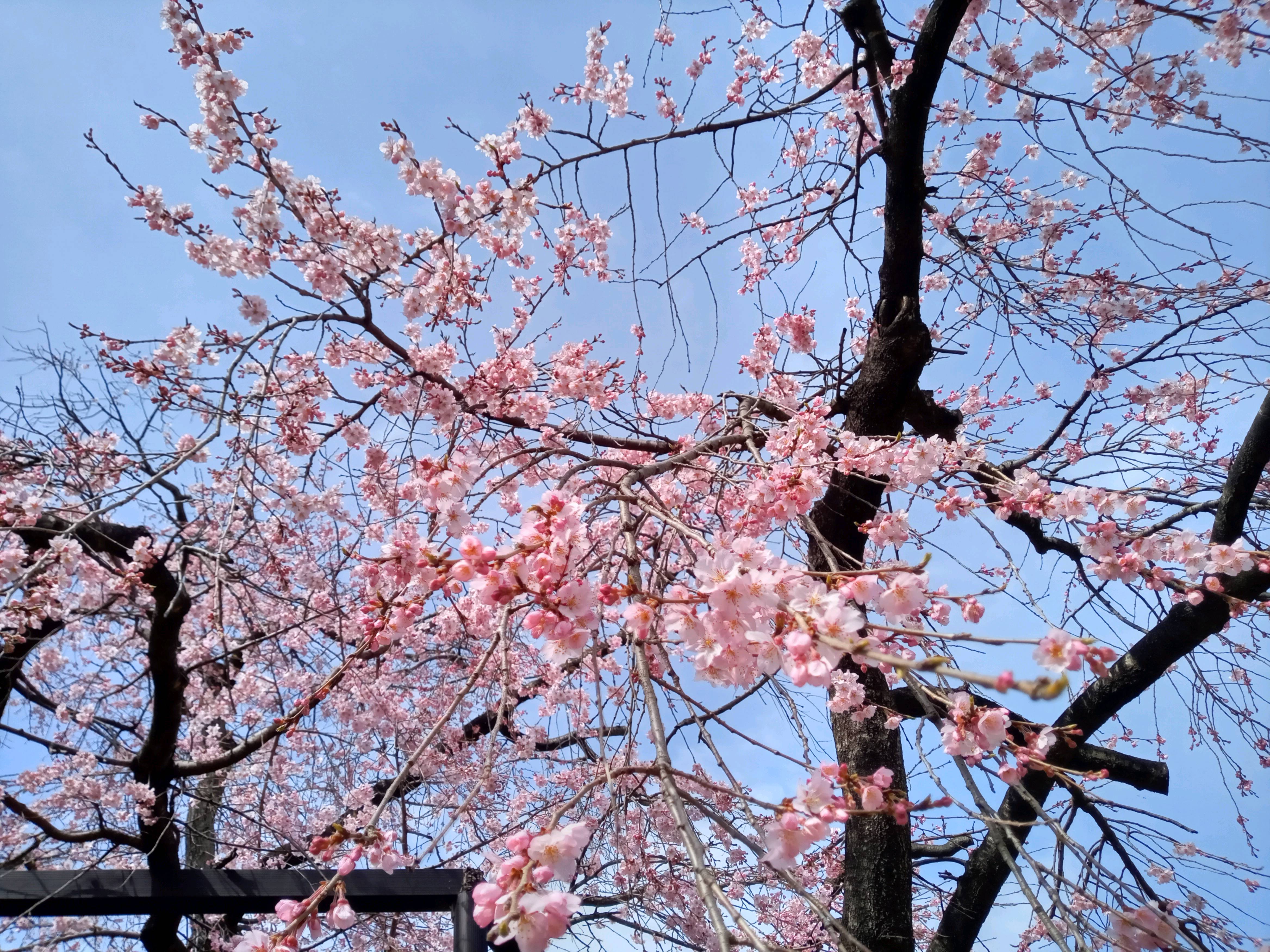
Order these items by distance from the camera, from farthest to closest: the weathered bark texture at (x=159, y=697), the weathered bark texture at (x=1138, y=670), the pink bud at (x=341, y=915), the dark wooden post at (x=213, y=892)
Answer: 1. the weathered bark texture at (x=159, y=697)
2. the dark wooden post at (x=213, y=892)
3. the weathered bark texture at (x=1138, y=670)
4. the pink bud at (x=341, y=915)

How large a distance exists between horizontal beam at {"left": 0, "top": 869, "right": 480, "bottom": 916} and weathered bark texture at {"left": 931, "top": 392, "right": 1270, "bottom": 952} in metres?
2.01

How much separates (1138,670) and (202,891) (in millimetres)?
3924

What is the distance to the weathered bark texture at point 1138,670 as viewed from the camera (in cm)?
→ 259

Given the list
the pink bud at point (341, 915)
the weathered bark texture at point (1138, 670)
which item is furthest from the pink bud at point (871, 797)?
the weathered bark texture at point (1138, 670)

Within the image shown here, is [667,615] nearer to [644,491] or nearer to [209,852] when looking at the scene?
[644,491]

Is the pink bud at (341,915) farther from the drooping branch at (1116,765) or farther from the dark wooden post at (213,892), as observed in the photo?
the drooping branch at (1116,765)

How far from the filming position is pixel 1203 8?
2873 mm

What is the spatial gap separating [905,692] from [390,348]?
8.54ft

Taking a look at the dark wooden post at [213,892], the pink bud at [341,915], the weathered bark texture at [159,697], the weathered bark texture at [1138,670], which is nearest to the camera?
the pink bud at [341,915]

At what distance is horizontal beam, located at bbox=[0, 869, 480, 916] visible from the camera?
287 cm

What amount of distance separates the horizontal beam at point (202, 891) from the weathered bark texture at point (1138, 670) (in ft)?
6.61

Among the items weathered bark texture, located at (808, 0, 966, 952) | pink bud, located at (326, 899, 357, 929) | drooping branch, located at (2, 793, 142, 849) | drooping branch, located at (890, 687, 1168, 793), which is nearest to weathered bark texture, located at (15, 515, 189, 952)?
drooping branch, located at (2, 793, 142, 849)

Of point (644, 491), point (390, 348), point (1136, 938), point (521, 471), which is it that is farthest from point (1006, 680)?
point (390, 348)

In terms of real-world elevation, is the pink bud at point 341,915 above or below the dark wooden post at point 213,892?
below
